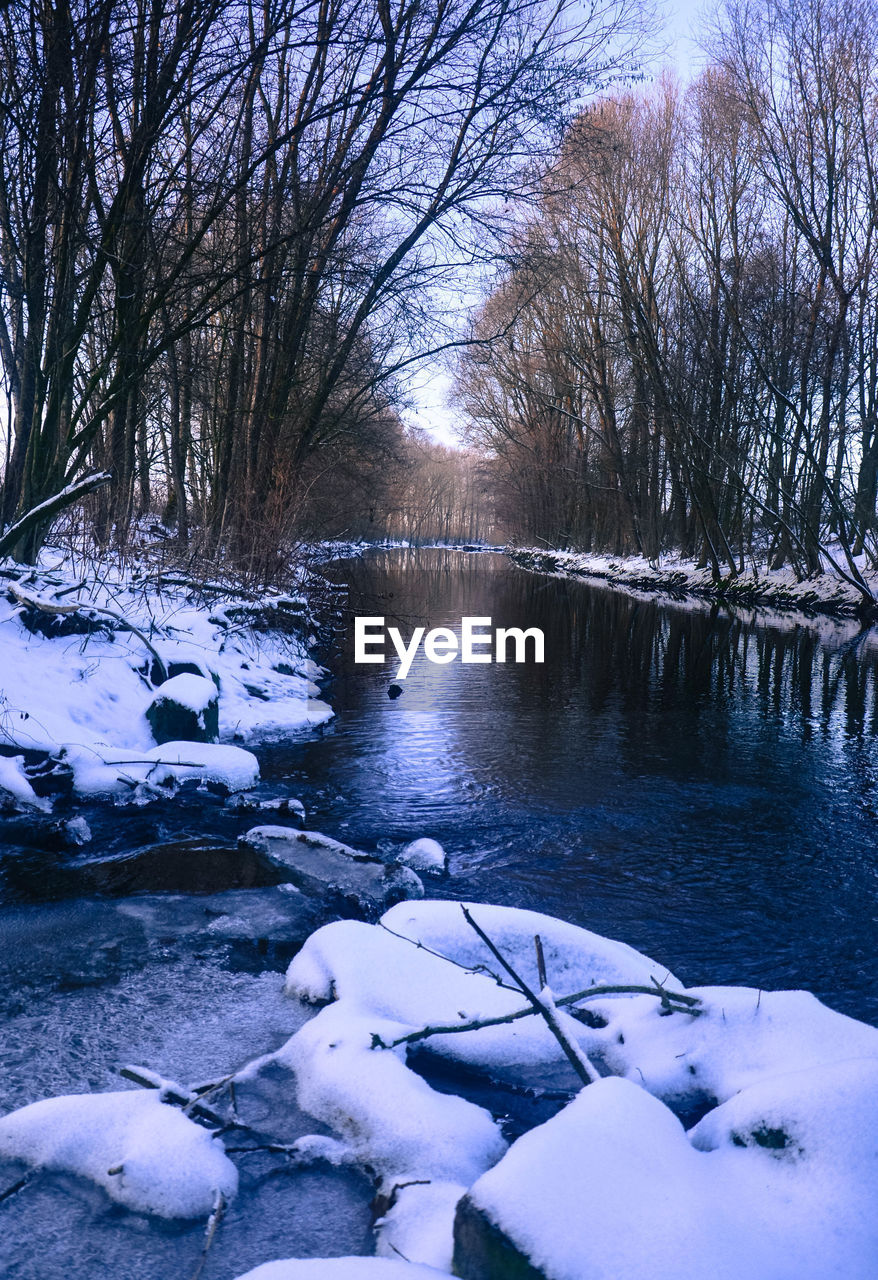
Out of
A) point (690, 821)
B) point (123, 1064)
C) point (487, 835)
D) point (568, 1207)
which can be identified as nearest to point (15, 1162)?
point (123, 1064)

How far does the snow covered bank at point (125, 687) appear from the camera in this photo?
638cm

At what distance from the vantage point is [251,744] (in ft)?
27.2

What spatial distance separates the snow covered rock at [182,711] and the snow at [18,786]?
135 cm

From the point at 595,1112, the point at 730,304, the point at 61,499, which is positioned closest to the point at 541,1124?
the point at 595,1112

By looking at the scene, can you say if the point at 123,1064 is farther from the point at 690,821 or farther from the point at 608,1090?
the point at 690,821

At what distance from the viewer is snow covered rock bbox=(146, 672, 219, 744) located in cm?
727

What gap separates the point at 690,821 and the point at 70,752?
4323mm

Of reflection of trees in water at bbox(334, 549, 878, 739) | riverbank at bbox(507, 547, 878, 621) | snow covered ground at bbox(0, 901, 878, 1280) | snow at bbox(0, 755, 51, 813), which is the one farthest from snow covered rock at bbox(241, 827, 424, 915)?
riverbank at bbox(507, 547, 878, 621)

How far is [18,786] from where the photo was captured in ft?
19.3

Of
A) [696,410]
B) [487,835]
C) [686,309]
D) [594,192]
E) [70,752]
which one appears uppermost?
[594,192]

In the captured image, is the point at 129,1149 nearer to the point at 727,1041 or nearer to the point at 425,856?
the point at 727,1041

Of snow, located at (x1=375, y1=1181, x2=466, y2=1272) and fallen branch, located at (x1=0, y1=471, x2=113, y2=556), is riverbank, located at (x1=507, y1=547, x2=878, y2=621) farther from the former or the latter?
snow, located at (x1=375, y1=1181, x2=466, y2=1272)

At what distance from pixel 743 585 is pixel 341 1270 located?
81.3 ft

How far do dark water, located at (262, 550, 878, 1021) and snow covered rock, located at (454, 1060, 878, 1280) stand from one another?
159 cm
